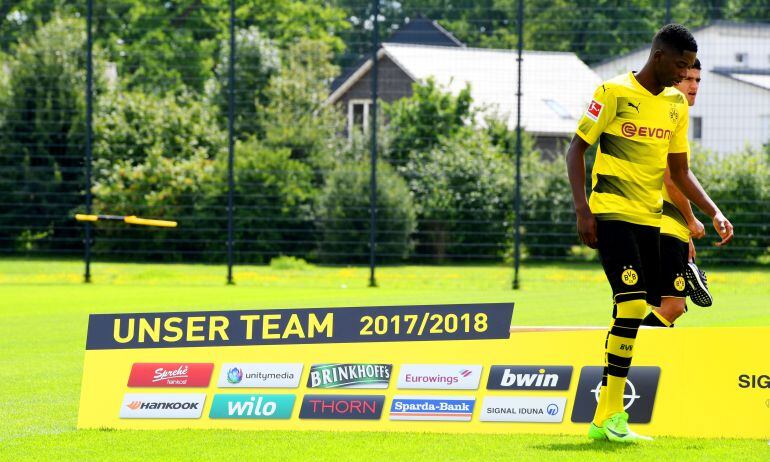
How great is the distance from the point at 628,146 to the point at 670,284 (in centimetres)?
144

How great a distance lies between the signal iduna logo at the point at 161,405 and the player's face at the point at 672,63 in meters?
3.00

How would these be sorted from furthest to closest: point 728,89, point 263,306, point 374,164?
1. point 728,89
2. point 374,164
3. point 263,306

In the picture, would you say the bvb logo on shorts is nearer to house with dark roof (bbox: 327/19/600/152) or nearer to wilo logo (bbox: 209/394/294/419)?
wilo logo (bbox: 209/394/294/419)

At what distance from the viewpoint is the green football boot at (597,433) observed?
20.3 ft

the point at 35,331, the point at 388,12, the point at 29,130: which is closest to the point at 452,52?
the point at 29,130

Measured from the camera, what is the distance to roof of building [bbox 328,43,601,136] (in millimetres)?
32094

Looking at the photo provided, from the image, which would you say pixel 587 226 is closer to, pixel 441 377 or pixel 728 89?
pixel 441 377

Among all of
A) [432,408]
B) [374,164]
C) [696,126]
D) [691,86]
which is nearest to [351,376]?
[432,408]

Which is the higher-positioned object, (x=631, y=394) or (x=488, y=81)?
(x=488, y=81)

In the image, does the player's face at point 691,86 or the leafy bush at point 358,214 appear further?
the leafy bush at point 358,214

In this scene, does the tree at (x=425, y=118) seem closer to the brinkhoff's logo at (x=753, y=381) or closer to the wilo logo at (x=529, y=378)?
the wilo logo at (x=529, y=378)

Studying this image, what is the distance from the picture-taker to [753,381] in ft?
20.8

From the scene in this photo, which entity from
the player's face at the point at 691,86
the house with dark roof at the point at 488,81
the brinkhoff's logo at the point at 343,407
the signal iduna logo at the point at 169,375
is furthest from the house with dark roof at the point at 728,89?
the signal iduna logo at the point at 169,375

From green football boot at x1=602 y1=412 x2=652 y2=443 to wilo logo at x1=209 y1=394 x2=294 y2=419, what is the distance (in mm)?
1700
